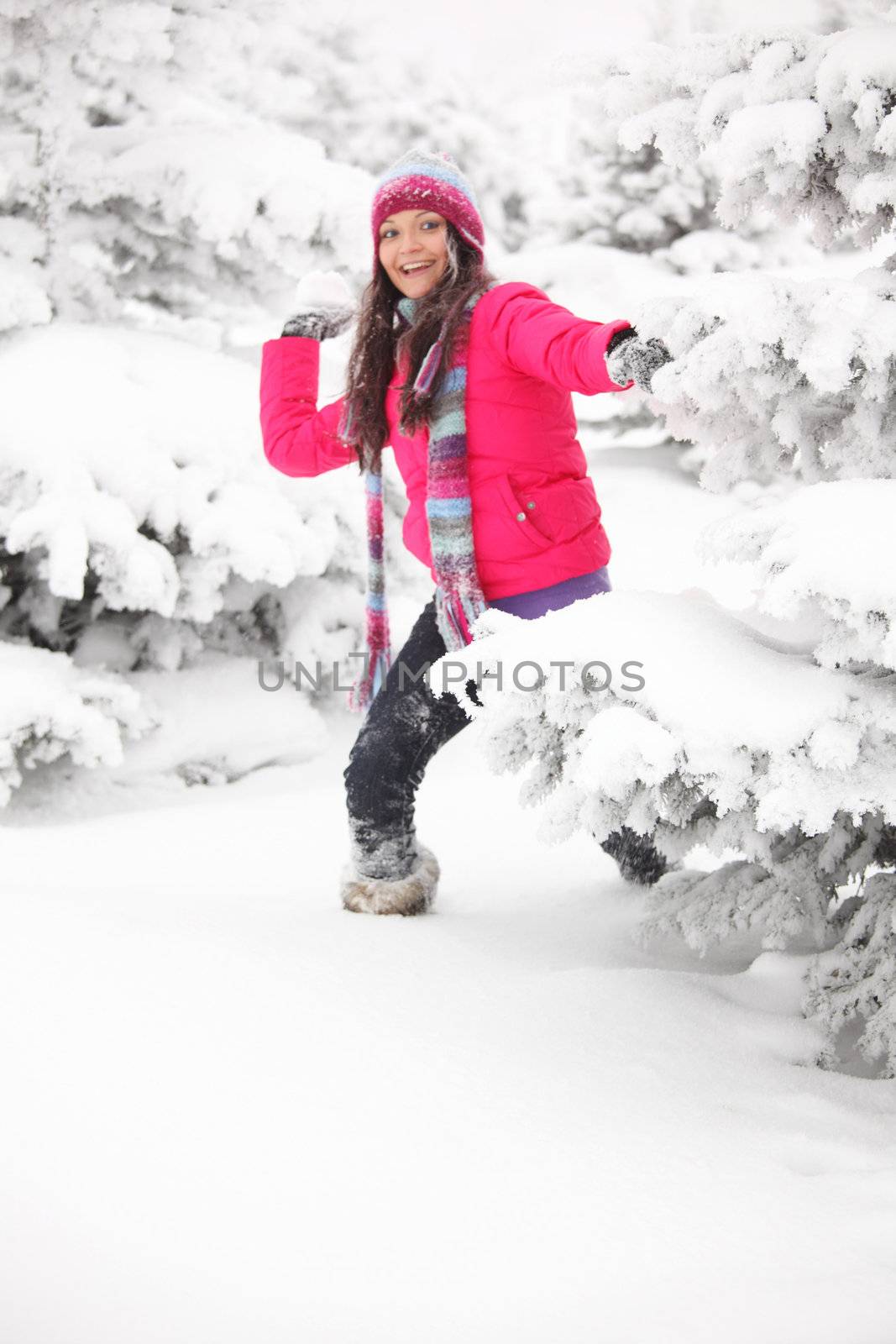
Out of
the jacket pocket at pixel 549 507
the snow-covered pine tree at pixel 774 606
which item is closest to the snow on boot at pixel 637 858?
the snow-covered pine tree at pixel 774 606

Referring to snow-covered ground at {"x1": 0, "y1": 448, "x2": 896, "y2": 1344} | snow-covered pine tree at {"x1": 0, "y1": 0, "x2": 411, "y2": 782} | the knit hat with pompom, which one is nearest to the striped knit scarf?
the knit hat with pompom

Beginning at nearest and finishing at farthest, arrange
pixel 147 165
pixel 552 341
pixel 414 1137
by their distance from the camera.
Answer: pixel 414 1137, pixel 552 341, pixel 147 165

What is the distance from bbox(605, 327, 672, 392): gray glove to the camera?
1.93 m

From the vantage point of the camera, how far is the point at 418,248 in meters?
2.79

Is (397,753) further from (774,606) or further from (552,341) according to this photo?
(774,606)

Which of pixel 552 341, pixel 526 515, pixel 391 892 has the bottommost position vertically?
pixel 391 892

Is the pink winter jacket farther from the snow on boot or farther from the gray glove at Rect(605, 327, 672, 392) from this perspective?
the snow on boot

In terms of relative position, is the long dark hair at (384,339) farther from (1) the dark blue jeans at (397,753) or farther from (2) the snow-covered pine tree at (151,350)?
(2) the snow-covered pine tree at (151,350)

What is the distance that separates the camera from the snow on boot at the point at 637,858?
10.1 ft

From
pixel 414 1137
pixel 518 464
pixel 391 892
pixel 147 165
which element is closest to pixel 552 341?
pixel 518 464

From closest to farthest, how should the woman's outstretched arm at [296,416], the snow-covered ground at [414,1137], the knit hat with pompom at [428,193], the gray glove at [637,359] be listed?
1. the snow-covered ground at [414,1137]
2. the gray glove at [637,359]
3. the knit hat with pompom at [428,193]
4. the woman's outstretched arm at [296,416]

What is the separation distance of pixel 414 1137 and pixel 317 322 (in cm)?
225

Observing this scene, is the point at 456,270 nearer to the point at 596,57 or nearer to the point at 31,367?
the point at 596,57

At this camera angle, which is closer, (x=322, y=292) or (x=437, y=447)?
(x=437, y=447)
